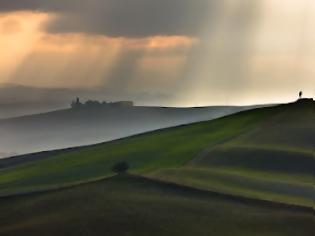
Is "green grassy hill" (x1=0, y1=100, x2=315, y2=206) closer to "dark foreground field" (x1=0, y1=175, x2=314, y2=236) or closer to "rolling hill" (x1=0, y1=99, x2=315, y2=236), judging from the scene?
"rolling hill" (x1=0, y1=99, x2=315, y2=236)

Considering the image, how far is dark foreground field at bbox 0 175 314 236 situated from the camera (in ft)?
192

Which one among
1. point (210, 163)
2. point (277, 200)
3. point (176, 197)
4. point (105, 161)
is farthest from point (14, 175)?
point (277, 200)

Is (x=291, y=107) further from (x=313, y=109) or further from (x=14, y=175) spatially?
(x=14, y=175)

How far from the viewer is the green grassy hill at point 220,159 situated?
75.4 m

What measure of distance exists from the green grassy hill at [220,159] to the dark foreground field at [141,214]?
4105 mm

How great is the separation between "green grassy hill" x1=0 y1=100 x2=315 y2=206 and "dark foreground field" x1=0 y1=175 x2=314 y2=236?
4105mm

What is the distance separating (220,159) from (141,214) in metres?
28.8

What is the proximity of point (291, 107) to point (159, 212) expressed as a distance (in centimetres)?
6558

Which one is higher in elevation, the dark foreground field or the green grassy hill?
the green grassy hill

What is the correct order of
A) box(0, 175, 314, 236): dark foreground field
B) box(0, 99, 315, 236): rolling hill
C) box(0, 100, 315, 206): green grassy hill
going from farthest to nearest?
box(0, 100, 315, 206): green grassy hill → box(0, 99, 315, 236): rolling hill → box(0, 175, 314, 236): dark foreground field

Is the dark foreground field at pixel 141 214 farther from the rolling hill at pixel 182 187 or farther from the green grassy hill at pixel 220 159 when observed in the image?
the green grassy hill at pixel 220 159

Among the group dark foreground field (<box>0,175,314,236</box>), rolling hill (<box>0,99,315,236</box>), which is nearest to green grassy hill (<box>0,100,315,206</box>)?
rolling hill (<box>0,99,315,236</box>)

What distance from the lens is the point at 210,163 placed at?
87375 millimetres

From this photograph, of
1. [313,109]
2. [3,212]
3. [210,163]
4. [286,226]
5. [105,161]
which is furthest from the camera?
[313,109]
